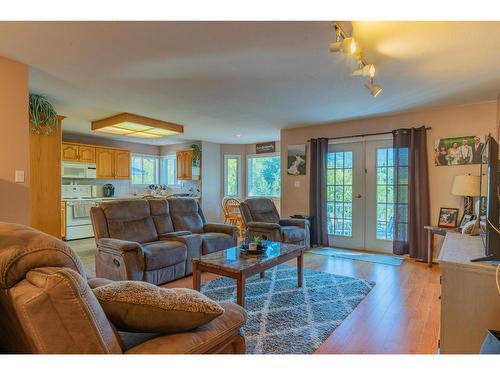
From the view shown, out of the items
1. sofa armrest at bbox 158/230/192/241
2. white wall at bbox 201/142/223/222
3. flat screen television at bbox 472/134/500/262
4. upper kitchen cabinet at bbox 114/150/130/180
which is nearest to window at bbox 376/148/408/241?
flat screen television at bbox 472/134/500/262

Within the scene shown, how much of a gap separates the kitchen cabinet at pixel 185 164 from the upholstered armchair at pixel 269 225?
2978 millimetres

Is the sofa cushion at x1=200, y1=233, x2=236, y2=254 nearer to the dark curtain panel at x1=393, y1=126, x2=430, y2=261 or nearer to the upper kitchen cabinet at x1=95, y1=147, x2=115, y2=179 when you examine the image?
the dark curtain panel at x1=393, y1=126, x2=430, y2=261

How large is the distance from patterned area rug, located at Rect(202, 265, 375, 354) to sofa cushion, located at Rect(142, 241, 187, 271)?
47cm

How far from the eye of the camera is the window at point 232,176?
308 inches

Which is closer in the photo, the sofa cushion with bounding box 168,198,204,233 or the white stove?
the sofa cushion with bounding box 168,198,204,233

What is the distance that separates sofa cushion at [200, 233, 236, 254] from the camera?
3.67 meters

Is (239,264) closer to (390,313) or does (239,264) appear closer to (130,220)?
(390,313)

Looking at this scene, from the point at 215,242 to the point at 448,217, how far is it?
3272 millimetres

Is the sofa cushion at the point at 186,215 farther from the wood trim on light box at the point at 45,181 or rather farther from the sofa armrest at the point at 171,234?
the wood trim on light box at the point at 45,181

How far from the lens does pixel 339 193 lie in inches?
203

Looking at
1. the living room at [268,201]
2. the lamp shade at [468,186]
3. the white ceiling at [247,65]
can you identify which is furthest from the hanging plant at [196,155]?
the lamp shade at [468,186]

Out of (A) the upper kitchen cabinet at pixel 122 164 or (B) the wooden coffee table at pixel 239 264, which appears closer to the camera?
(B) the wooden coffee table at pixel 239 264

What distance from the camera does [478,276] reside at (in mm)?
1448
